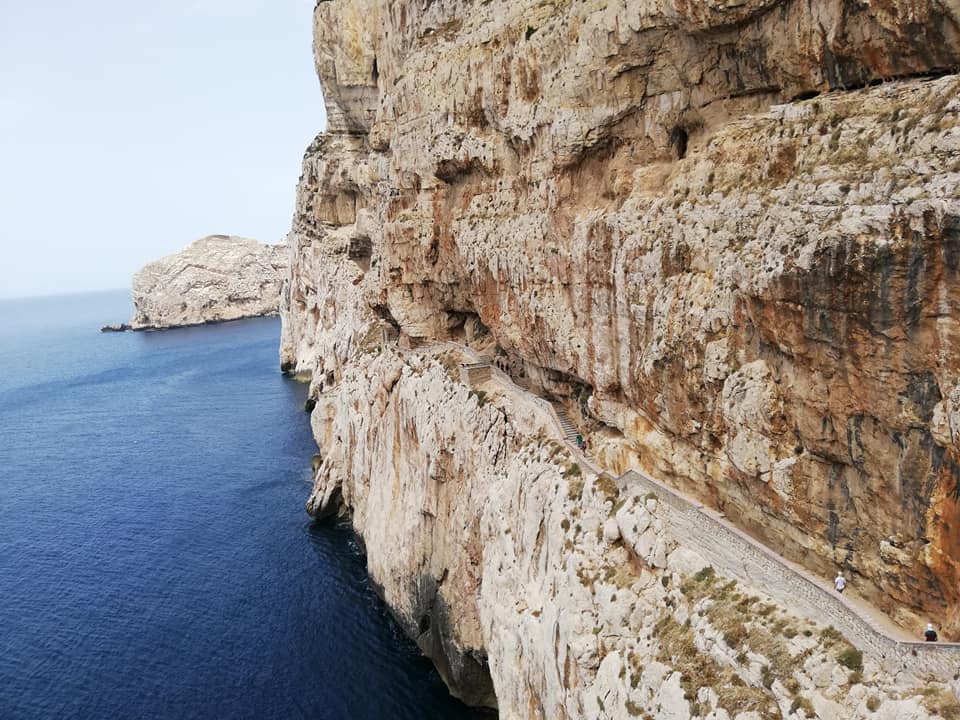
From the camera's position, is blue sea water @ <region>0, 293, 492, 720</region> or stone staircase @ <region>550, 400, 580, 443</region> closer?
stone staircase @ <region>550, 400, 580, 443</region>

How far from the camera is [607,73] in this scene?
2867cm

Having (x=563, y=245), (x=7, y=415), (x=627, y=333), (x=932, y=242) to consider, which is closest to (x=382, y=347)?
(x=563, y=245)

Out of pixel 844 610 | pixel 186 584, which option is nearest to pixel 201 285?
pixel 186 584

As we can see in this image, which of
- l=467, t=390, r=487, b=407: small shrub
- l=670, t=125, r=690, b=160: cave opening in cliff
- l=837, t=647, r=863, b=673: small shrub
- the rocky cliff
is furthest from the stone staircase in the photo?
l=837, t=647, r=863, b=673: small shrub

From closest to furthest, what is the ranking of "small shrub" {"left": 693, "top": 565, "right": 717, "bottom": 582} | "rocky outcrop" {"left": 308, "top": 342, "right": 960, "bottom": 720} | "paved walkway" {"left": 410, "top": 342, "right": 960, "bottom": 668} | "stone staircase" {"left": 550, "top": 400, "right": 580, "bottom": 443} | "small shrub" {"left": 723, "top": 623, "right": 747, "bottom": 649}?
"paved walkway" {"left": 410, "top": 342, "right": 960, "bottom": 668}
"rocky outcrop" {"left": 308, "top": 342, "right": 960, "bottom": 720}
"small shrub" {"left": 723, "top": 623, "right": 747, "bottom": 649}
"small shrub" {"left": 693, "top": 565, "right": 717, "bottom": 582}
"stone staircase" {"left": 550, "top": 400, "right": 580, "bottom": 443}

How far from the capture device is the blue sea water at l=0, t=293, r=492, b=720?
39656 millimetres

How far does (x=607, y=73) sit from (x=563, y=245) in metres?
7.48

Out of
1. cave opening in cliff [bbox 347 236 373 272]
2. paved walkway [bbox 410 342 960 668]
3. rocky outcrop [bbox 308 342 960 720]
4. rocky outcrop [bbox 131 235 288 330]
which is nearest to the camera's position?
paved walkway [bbox 410 342 960 668]

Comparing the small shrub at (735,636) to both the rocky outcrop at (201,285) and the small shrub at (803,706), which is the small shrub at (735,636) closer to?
the small shrub at (803,706)

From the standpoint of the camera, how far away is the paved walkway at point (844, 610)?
1566 centimetres

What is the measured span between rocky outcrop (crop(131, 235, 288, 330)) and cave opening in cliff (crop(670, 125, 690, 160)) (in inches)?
6952

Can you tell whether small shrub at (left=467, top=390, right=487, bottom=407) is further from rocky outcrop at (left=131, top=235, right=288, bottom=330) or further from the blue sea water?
rocky outcrop at (left=131, top=235, right=288, bottom=330)

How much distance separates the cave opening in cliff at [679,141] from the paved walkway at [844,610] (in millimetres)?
13159

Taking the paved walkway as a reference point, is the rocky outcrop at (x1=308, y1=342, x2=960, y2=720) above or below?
below
